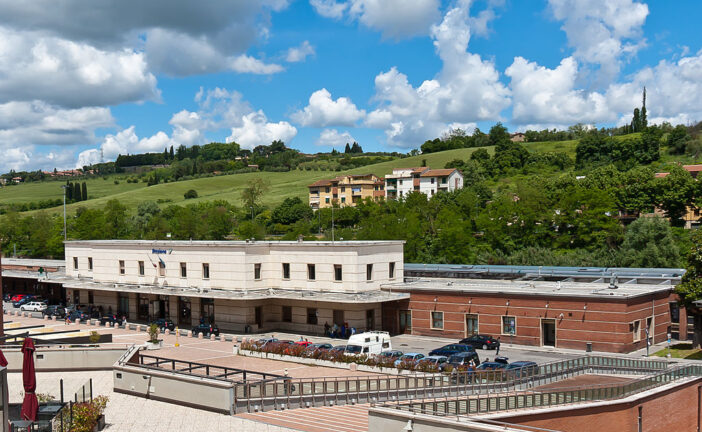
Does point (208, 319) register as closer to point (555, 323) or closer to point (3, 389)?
point (555, 323)

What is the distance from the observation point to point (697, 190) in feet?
301

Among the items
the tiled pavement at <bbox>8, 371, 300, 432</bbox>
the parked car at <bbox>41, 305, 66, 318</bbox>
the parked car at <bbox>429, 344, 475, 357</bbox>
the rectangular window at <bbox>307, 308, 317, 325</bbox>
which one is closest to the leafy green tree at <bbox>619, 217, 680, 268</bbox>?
the rectangular window at <bbox>307, 308, 317, 325</bbox>

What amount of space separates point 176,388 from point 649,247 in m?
62.2

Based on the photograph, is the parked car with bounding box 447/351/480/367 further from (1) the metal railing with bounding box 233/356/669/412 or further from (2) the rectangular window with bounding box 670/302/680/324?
(2) the rectangular window with bounding box 670/302/680/324

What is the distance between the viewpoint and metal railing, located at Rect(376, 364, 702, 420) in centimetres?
2059

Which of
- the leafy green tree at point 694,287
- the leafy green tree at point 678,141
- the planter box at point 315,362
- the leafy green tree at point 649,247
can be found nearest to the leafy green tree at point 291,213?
the leafy green tree at point 649,247

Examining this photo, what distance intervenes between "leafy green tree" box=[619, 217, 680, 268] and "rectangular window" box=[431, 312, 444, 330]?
33.0 m

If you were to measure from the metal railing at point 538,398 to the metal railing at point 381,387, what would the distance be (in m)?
0.74

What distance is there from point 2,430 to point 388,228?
2903 inches

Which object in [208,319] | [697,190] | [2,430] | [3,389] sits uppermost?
[697,190]

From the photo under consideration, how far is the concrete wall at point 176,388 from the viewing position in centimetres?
2486

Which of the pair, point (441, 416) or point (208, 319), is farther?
point (208, 319)

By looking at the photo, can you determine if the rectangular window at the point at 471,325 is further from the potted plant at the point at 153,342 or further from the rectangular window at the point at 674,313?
the potted plant at the point at 153,342

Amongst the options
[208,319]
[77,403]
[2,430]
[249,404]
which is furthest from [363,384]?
[208,319]
